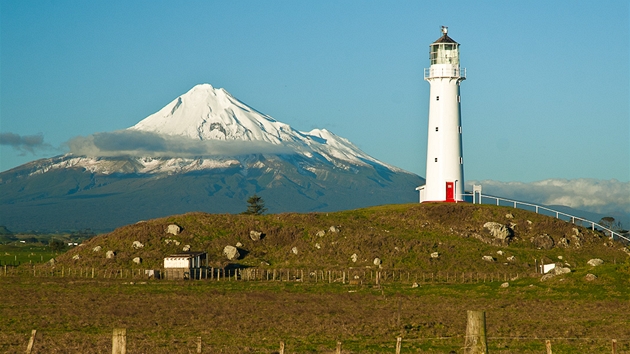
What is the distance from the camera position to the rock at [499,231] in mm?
93812

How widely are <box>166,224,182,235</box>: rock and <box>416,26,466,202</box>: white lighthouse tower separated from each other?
29.9 meters

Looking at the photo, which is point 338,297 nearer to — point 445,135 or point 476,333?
point 476,333

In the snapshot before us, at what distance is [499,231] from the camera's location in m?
94.2

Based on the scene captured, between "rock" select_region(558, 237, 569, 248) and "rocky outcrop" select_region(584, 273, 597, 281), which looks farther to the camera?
"rock" select_region(558, 237, 569, 248)

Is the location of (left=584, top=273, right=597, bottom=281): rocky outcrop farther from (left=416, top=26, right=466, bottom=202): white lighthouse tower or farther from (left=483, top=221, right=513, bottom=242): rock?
(left=416, top=26, right=466, bottom=202): white lighthouse tower

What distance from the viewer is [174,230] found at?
90938mm

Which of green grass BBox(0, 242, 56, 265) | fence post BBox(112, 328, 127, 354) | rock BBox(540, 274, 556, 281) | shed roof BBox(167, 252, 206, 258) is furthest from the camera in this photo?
green grass BBox(0, 242, 56, 265)

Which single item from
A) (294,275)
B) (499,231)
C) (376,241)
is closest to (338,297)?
(294,275)

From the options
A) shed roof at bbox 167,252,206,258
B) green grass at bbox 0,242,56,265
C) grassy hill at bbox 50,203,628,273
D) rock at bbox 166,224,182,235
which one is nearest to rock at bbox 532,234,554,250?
grassy hill at bbox 50,203,628,273

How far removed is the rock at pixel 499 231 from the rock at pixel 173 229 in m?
31.5

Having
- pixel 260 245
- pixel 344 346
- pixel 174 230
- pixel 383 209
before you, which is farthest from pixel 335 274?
pixel 344 346

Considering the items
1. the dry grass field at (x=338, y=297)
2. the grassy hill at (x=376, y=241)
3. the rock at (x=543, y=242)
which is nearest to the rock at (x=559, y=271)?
the dry grass field at (x=338, y=297)

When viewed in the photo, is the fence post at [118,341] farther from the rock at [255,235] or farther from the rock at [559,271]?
the rock at [255,235]

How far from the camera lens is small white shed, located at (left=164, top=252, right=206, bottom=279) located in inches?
3080
